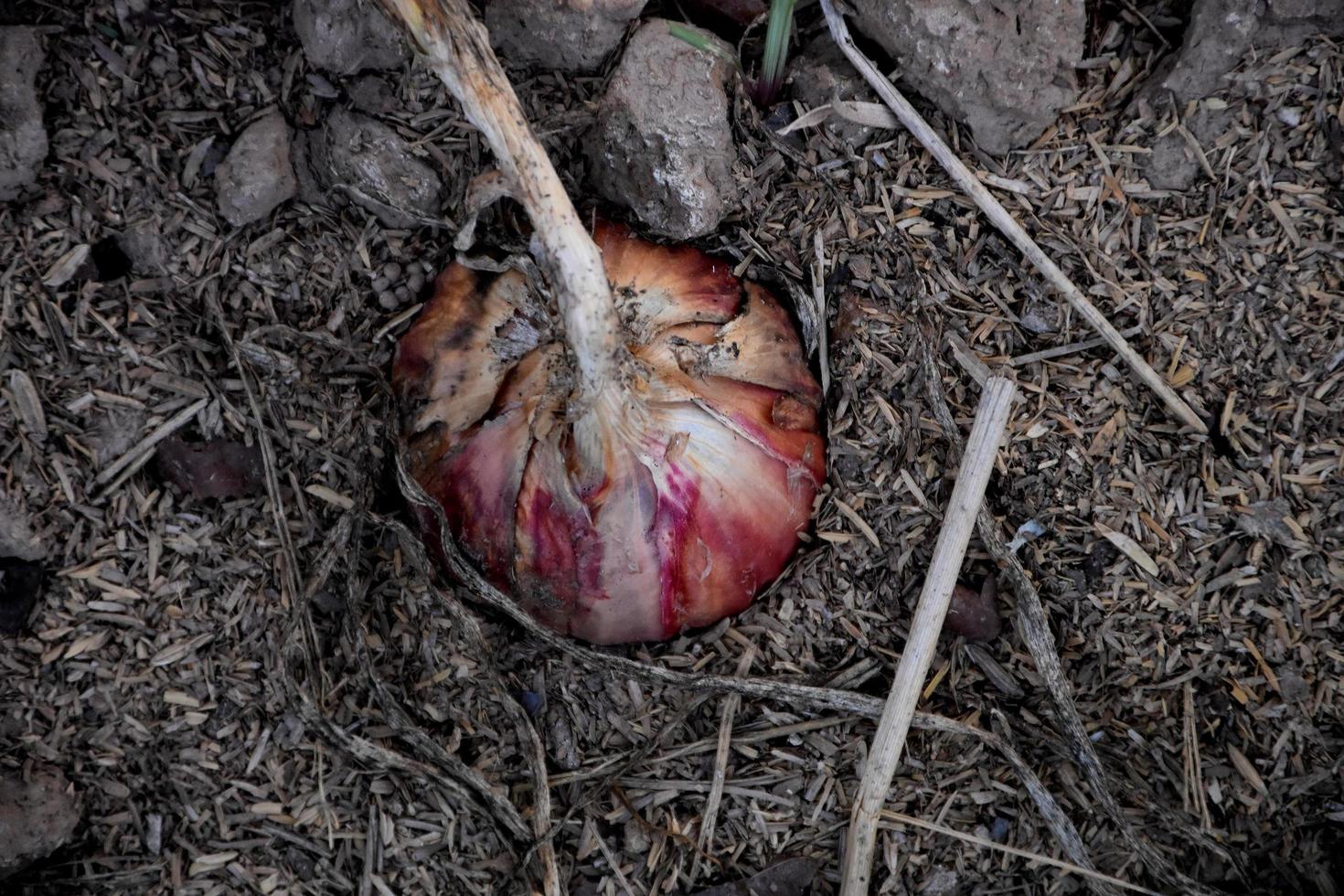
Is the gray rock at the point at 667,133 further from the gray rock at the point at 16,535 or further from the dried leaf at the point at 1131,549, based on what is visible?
the gray rock at the point at 16,535

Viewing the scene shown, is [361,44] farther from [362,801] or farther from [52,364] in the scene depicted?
[362,801]

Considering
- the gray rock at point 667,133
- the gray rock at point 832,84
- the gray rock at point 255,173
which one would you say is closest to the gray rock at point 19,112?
the gray rock at point 255,173

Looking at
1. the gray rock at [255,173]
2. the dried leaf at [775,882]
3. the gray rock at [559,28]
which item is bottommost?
the dried leaf at [775,882]

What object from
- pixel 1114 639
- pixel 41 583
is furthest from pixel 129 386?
pixel 1114 639

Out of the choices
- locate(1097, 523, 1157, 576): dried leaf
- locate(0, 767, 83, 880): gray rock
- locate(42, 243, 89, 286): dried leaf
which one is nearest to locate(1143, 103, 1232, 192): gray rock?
locate(1097, 523, 1157, 576): dried leaf

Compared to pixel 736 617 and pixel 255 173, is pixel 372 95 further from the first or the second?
pixel 736 617

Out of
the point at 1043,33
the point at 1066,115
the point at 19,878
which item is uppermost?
the point at 1043,33

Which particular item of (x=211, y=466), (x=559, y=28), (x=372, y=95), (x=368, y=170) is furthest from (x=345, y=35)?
(x=211, y=466)
